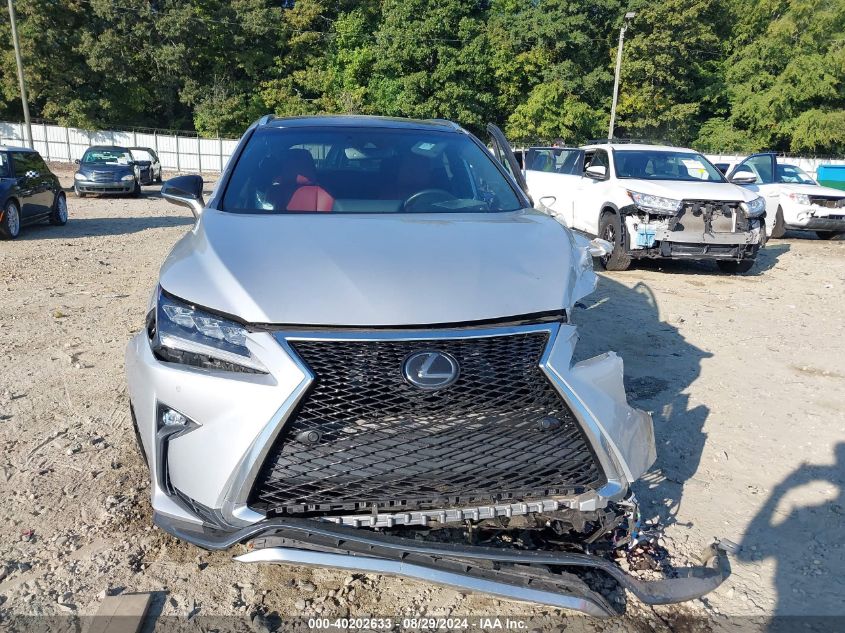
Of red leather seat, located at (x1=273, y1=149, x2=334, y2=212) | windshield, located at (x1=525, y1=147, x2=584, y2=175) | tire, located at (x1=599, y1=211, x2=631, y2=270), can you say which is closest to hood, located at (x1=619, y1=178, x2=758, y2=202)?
tire, located at (x1=599, y1=211, x2=631, y2=270)

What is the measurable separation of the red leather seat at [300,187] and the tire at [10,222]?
30.5 ft

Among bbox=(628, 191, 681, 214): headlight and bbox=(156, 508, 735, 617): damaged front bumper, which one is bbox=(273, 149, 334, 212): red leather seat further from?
bbox=(628, 191, 681, 214): headlight

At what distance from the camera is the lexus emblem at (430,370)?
78.0 inches

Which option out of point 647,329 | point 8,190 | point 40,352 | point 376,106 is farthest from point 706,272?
point 376,106

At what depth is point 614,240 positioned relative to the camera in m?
8.76

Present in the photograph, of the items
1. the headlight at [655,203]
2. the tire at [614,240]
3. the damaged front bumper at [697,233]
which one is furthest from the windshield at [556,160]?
the damaged front bumper at [697,233]

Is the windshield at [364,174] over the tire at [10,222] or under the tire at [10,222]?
over

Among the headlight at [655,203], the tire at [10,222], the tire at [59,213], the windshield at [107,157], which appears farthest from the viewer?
the windshield at [107,157]

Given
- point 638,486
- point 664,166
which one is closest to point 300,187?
point 638,486

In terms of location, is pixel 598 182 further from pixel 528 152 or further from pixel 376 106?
pixel 376 106

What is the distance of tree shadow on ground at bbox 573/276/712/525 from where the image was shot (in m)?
3.21

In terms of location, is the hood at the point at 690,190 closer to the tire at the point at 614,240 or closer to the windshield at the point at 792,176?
the tire at the point at 614,240

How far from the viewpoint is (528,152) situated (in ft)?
42.2

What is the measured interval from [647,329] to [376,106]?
38.6 meters
